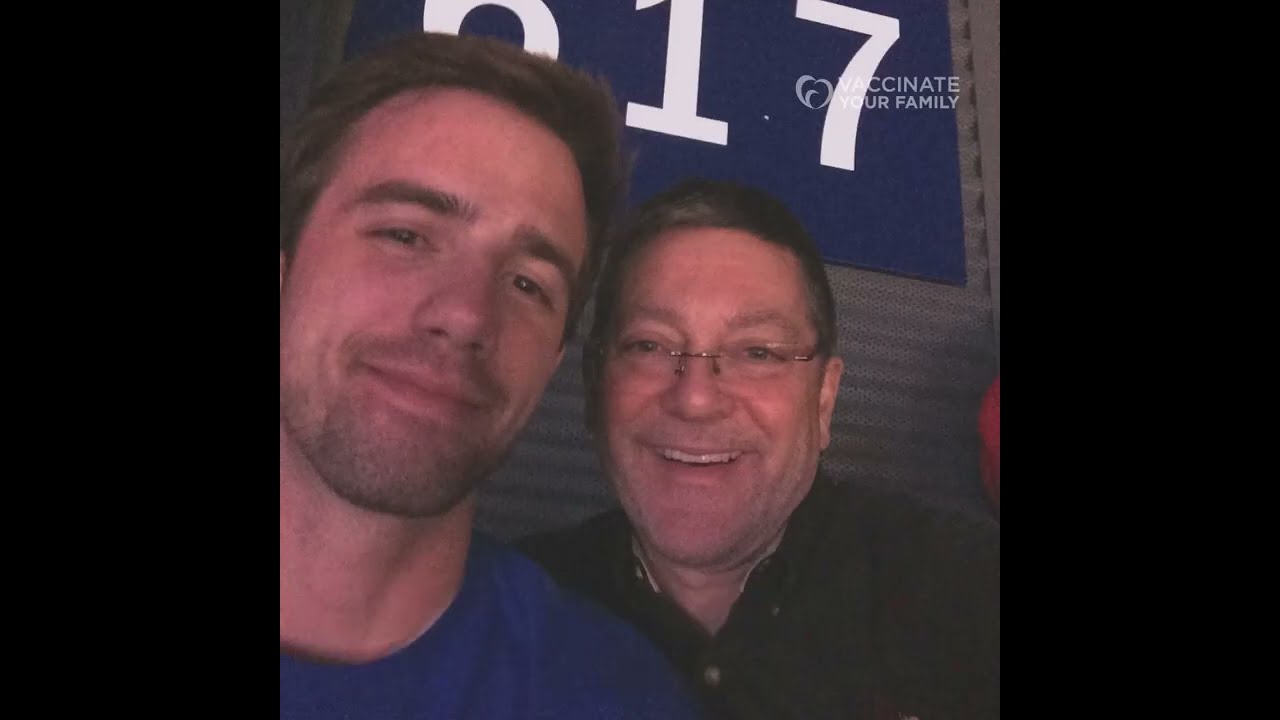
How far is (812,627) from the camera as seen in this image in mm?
823

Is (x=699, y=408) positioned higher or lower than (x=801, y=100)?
lower

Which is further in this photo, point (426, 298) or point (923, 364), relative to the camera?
point (923, 364)

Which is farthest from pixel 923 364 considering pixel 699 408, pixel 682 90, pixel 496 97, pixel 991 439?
pixel 496 97

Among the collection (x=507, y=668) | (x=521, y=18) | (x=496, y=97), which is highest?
(x=521, y=18)

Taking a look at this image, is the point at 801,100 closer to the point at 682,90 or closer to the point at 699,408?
the point at 682,90

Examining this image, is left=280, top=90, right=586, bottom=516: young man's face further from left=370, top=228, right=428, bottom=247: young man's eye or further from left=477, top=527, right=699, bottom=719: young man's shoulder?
left=477, top=527, right=699, bottom=719: young man's shoulder

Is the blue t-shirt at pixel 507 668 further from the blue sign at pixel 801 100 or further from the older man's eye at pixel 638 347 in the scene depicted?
the blue sign at pixel 801 100

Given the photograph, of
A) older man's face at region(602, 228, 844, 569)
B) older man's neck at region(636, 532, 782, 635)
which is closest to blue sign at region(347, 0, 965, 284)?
older man's face at region(602, 228, 844, 569)

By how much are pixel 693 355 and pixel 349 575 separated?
0.37 m

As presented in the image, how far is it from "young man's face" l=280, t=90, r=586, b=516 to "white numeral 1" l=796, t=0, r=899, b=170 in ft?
0.99

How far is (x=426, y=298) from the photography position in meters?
0.75

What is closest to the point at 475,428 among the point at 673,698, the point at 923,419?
the point at 673,698

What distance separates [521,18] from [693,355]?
393 mm
